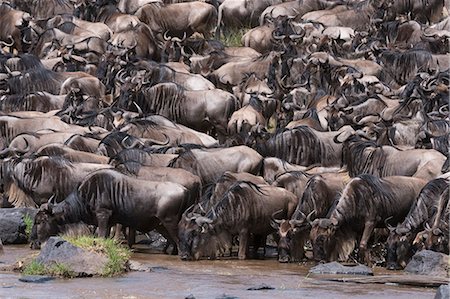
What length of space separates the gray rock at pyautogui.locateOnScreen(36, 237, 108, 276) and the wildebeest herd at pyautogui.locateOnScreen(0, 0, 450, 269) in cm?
255

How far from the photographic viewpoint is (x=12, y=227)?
18.5m

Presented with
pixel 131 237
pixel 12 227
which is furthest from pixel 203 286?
pixel 12 227

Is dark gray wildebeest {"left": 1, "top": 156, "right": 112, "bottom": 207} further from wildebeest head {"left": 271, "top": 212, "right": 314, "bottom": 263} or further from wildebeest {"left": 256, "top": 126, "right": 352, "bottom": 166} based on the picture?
wildebeest head {"left": 271, "top": 212, "right": 314, "bottom": 263}

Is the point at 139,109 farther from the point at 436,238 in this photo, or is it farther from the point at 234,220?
the point at 436,238

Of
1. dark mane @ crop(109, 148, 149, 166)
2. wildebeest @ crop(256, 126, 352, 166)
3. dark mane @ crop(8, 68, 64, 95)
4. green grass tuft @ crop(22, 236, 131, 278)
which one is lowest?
green grass tuft @ crop(22, 236, 131, 278)

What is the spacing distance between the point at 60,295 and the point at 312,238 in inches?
176

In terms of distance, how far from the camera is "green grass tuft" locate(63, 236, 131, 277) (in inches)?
596

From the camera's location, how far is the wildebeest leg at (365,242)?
56.1 ft

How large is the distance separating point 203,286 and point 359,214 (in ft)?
11.3

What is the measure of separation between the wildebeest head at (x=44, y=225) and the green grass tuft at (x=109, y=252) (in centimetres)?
247

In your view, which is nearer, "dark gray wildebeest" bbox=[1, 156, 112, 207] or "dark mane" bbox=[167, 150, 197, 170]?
"dark gray wildebeest" bbox=[1, 156, 112, 207]

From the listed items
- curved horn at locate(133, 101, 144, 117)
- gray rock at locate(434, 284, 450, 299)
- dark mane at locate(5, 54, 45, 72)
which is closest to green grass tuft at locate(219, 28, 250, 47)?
dark mane at locate(5, 54, 45, 72)

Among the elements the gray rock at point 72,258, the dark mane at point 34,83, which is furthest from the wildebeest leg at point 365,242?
the dark mane at point 34,83

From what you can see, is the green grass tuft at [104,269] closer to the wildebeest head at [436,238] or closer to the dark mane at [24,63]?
the wildebeest head at [436,238]
